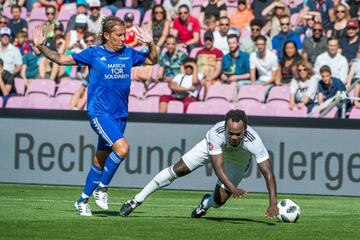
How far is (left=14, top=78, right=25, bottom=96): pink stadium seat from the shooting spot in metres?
21.9

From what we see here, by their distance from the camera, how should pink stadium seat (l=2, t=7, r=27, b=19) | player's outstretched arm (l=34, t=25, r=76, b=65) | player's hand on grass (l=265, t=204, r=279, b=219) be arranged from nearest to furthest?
player's hand on grass (l=265, t=204, r=279, b=219) → player's outstretched arm (l=34, t=25, r=76, b=65) → pink stadium seat (l=2, t=7, r=27, b=19)

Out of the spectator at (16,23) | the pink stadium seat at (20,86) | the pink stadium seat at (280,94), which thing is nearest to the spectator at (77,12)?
the spectator at (16,23)

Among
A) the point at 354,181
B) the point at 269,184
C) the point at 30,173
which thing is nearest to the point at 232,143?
the point at 269,184

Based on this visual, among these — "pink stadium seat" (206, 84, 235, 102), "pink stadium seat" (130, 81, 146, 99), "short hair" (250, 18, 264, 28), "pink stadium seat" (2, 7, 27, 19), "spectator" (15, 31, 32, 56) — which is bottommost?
"pink stadium seat" (130, 81, 146, 99)

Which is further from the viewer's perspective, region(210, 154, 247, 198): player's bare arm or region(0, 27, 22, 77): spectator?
region(0, 27, 22, 77): spectator

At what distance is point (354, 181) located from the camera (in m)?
17.1

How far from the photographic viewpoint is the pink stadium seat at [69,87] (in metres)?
21.2

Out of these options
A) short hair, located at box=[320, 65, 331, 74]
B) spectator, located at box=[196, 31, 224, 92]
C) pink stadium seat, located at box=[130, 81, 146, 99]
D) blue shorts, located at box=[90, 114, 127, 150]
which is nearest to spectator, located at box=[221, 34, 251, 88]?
spectator, located at box=[196, 31, 224, 92]

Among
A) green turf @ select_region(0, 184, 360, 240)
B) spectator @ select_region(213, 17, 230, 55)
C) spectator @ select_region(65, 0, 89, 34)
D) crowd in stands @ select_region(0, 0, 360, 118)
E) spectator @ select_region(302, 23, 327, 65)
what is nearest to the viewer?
green turf @ select_region(0, 184, 360, 240)

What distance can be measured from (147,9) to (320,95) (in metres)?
5.82

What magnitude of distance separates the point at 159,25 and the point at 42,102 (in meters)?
3.01

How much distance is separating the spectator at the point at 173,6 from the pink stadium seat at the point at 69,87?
9.30 feet

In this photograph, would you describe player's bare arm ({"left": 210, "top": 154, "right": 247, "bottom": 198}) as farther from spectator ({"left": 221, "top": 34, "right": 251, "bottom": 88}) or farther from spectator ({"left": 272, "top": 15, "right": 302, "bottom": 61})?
spectator ({"left": 272, "top": 15, "right": 302, "bottom": 61})

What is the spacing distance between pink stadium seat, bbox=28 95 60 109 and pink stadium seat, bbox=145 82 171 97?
202cm
